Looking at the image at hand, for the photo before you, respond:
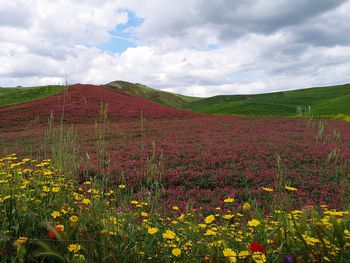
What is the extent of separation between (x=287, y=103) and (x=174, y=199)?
2717 inches

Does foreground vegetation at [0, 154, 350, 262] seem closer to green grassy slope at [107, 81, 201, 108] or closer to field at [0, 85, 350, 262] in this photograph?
field at [0, 85, 350, 262]

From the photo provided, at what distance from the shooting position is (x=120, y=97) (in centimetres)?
4116

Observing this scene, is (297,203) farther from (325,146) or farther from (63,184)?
(325,146)

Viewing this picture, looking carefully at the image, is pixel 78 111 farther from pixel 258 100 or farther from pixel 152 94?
pixel 152 94

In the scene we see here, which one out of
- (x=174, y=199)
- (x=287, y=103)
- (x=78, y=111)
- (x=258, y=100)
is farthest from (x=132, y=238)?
(x=258, y=100)

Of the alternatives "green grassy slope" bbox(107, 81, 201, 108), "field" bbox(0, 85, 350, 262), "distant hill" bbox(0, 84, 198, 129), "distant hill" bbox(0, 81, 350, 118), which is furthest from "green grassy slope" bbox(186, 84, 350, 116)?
"field" bbox(0, 85, 350, 262)

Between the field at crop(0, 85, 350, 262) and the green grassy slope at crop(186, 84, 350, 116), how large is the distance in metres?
35.5

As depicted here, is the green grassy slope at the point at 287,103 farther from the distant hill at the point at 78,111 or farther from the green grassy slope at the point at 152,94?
the distant hill at the point at 78,111

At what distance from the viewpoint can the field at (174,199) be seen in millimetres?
3057

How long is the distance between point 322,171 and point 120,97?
33.1 meters

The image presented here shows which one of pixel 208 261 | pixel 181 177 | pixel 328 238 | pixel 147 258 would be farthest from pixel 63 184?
pixel 181 177

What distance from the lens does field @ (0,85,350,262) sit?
3.06 m

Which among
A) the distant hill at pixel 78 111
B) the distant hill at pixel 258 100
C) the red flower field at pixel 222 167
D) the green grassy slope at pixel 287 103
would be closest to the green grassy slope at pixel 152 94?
the distant hill at pixel 258 100

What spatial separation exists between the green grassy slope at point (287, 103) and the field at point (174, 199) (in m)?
35.5
